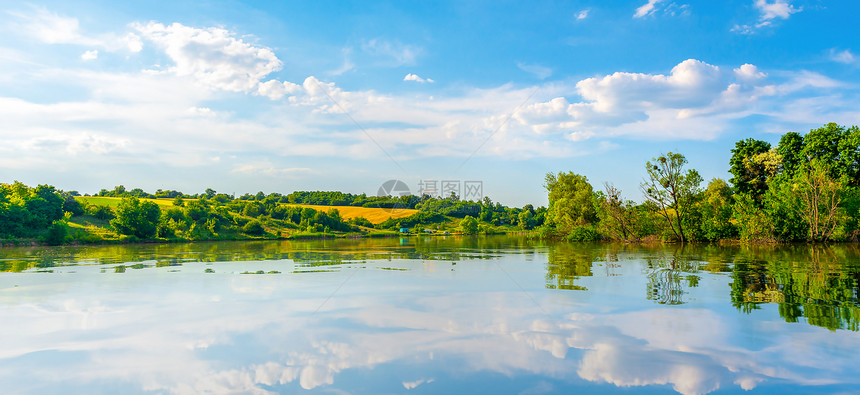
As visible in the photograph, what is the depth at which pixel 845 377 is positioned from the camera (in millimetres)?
6289

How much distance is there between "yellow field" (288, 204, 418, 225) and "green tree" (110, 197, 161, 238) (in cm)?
6028

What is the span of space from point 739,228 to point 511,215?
131961 millimetres

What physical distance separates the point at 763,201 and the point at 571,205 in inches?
901

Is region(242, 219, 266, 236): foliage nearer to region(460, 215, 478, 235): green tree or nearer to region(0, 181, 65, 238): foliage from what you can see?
region(0, 181, 65, 238): foliage

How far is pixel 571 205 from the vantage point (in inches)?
2611

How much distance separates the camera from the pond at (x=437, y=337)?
21.0 feet

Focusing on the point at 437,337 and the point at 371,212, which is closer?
the point at 437,337

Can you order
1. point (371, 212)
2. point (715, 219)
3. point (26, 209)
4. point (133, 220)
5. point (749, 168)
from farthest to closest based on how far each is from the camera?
1. point (371, 212)
2. point (133, 220)
3. point (26, 209)
4. point (749, 168)
5. point (715, 219)

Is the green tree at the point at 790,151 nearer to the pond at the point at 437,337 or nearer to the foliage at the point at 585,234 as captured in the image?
the foliage at the point at 585,234

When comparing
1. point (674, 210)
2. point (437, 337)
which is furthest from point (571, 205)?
point (437, 337)

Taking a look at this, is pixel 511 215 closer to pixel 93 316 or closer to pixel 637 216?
pixel 637 216

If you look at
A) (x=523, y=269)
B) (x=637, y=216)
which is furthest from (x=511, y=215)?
(x=523, y=269)

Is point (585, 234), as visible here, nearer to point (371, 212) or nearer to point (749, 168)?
point (749, 168)

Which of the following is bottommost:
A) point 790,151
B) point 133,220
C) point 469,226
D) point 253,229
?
point 469,226
